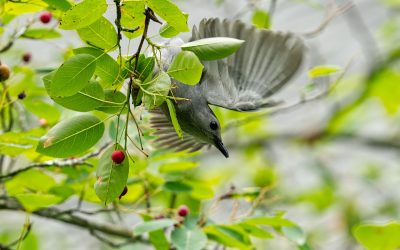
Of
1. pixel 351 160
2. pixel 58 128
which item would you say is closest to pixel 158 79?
pixel 58 128

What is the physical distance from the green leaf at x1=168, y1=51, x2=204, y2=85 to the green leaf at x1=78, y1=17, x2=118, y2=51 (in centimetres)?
15

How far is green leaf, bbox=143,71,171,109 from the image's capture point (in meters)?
1.50

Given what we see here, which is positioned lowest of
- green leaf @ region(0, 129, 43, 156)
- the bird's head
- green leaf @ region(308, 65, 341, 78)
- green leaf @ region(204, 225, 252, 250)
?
green leaf @ region(204, 225, 252, 250)

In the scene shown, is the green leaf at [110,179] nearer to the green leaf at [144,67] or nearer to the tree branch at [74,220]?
the green leaf at [144,67]

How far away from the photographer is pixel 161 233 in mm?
2303

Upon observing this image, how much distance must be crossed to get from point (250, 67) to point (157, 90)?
2.44ft

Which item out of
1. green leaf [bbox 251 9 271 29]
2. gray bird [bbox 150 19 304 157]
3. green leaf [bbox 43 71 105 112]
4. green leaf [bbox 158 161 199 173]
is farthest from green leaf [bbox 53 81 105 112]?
green leaf [bbox 251 9 271 29]

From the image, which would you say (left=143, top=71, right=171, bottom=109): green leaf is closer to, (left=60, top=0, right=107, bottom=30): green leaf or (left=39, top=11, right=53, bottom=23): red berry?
(left=60, top=0, right=107, bottom=30): green leaf

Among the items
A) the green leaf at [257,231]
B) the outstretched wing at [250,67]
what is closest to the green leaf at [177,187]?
the green leaf at [257,231]

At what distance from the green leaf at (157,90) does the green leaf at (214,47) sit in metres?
0.08

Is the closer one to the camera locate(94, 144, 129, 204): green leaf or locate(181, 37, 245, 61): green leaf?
locate(181, 37, 245, 61): green leaf

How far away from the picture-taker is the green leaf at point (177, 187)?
2418 mm

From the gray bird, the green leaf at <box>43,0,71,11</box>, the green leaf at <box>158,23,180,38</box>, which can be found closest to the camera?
the green leaf at <box>158,23,180,38</box>

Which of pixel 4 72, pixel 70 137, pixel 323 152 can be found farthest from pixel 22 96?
pixel 323 152
